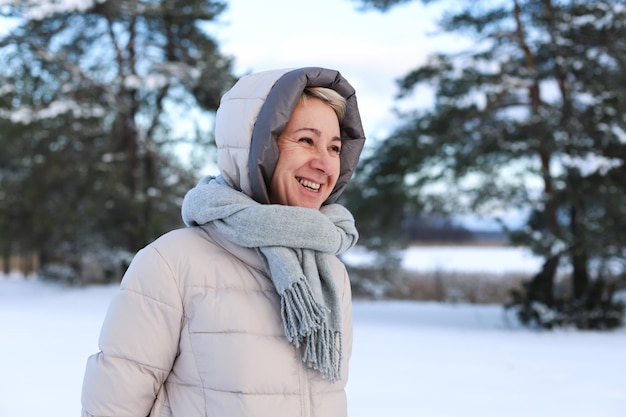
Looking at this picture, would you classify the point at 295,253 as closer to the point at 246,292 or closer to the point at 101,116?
the point at 246,292

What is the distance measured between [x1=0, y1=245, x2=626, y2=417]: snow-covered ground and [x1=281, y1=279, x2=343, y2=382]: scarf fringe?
2.63 metres

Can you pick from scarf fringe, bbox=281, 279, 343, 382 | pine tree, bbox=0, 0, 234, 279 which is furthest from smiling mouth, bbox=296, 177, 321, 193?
pine tree, bbox=0, 0, 234, 279

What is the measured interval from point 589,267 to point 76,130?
960cm

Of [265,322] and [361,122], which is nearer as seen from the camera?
[265,322]

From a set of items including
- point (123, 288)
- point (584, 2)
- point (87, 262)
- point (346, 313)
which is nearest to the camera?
point (123, 288)

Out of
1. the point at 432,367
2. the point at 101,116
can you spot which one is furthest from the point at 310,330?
the point at 101,116

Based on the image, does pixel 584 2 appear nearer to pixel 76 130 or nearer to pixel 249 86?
pixel 249 86

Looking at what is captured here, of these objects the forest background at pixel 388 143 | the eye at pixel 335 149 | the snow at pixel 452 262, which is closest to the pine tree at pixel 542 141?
the forest background at pixel 388 143

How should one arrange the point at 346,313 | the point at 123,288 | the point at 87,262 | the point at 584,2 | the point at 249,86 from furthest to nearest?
the point at 87,262, the point at 584,2, the point at 346,313, the point at 249,86, the point at 123,288

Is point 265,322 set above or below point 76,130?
below

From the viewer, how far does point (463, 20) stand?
9172 mm

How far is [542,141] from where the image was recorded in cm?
834

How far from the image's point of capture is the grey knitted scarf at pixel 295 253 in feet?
4.81

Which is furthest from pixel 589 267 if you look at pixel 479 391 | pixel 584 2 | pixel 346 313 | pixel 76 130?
pixel 76 130
